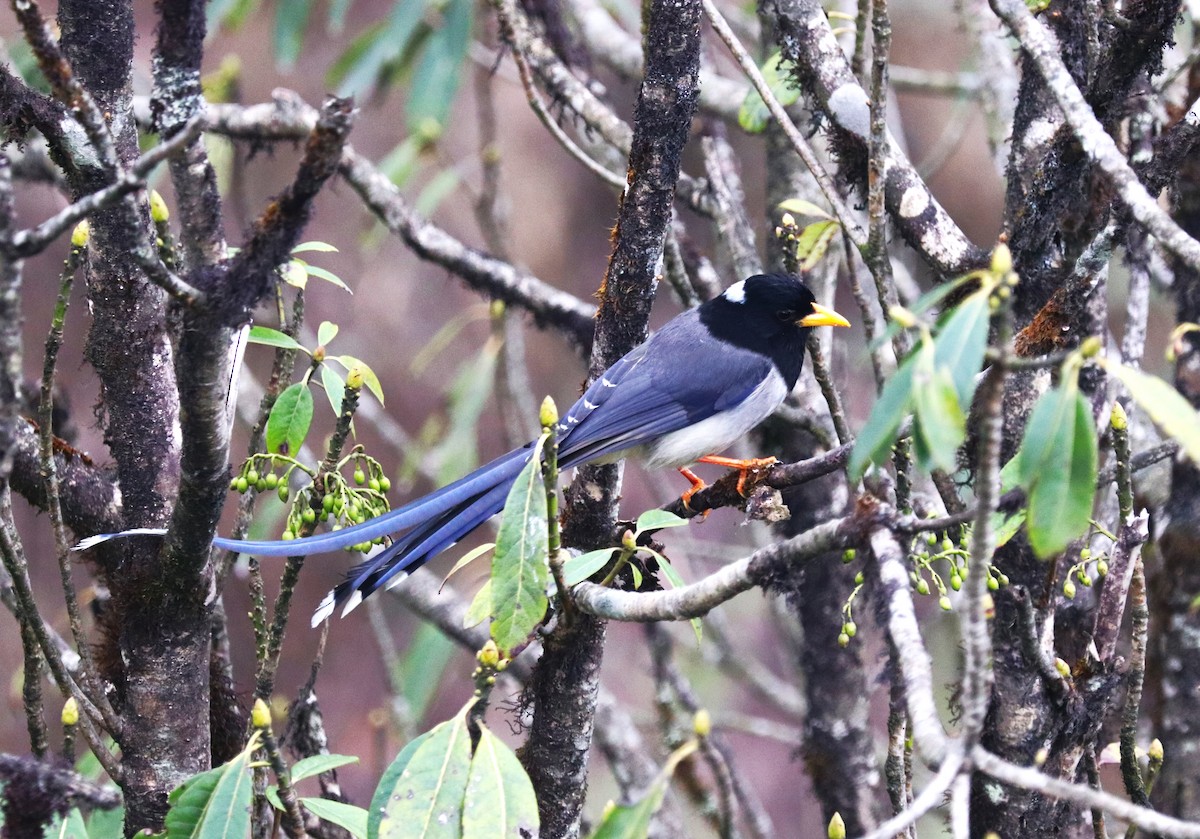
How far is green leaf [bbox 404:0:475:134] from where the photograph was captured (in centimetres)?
528

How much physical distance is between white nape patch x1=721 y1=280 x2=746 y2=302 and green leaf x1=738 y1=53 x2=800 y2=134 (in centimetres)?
51

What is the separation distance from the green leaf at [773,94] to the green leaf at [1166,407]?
2.13 metres

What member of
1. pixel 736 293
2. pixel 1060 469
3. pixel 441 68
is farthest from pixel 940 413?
pixel 441 68

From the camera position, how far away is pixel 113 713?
8.15 ft

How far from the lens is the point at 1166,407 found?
4.72 ft

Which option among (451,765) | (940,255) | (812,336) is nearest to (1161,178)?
(940,255)

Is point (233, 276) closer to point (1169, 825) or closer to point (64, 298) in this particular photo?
point (64, 298)

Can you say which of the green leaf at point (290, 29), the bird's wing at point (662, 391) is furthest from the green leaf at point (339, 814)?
the green leaf at point (290, 29)

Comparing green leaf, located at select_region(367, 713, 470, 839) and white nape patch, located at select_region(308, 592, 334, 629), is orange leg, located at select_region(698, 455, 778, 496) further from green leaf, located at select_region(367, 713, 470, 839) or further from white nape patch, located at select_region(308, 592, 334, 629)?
green leaf, located at select_region(367, 713, 470, 839)

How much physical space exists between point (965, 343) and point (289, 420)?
62.0 inches

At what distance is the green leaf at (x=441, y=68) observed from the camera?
5.28m

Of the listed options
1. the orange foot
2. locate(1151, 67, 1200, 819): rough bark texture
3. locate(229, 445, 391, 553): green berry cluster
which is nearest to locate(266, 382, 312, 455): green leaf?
locate(229, 445, 391, 553): green berry cluster

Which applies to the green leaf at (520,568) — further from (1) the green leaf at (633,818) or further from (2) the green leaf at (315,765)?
(2) the green leaf at (315,765)

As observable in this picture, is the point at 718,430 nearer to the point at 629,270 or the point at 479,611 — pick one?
the point at 629,270
